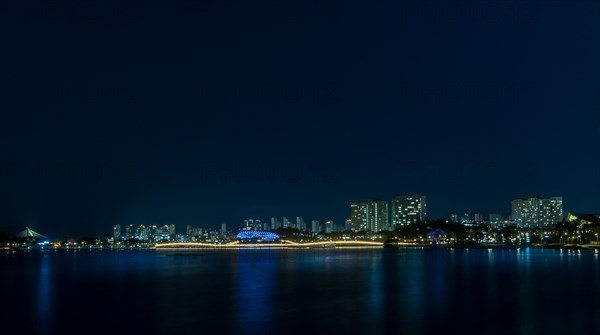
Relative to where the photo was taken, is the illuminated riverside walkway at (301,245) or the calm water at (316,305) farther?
the illuminated riverside walkway at (301,245)

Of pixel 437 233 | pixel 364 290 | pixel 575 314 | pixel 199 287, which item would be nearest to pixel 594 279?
pixel 364 290

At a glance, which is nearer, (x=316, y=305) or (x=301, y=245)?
(x=316, y=305)

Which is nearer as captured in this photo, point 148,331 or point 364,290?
point 148,331

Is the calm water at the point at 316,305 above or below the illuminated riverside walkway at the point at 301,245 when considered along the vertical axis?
above

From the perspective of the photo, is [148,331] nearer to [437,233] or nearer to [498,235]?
[437,233]

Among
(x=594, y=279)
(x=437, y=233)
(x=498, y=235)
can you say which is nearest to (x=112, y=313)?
(x=594, y=279)

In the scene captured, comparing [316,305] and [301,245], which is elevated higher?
[316,305]

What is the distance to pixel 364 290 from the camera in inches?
1332

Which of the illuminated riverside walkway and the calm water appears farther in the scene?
the illuminated riverside walkway

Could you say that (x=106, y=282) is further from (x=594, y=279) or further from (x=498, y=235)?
(x=498, y=235)

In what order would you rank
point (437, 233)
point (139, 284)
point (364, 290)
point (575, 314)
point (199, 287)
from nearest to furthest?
point (575, 314) → point (364, 290) → point (199, 287) → point (139, 284) → point (437, 233)

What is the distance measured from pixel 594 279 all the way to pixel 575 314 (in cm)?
1730

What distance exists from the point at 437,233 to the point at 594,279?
134042 millimetres

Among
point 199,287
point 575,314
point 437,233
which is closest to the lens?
point 575,314
